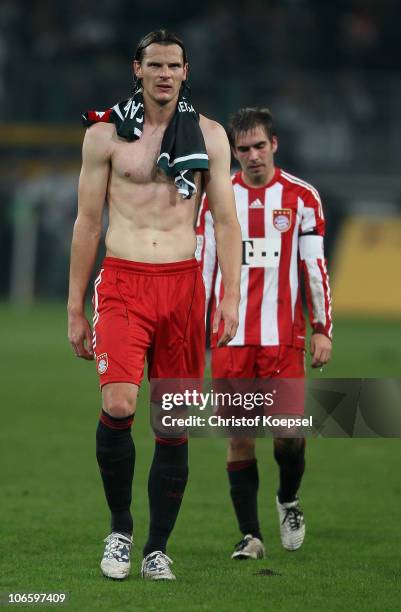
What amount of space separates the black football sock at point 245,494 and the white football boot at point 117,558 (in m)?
1.03

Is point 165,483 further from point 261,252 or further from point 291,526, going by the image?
point 261,252

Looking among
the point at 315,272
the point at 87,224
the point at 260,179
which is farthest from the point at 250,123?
the point at 87,224

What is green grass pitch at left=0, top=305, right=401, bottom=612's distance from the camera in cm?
540

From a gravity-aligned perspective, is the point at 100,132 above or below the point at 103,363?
above

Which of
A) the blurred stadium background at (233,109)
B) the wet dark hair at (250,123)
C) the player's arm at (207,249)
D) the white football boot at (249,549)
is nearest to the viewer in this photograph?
the white football boot at (249,549)

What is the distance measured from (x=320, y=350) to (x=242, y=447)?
2.08 ft

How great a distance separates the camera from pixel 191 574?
585cm

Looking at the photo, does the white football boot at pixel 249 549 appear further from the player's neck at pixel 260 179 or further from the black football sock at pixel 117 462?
the player's neck at pixel 260 179

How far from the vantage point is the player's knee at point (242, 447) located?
22.1 ft

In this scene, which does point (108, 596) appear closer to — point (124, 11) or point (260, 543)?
point (260, 543)

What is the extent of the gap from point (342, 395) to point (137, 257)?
3.36 ft

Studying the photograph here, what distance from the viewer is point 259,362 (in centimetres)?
678

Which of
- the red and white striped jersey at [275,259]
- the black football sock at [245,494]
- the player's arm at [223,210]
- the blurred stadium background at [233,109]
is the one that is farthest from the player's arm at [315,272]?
the blurred stadium background at [233,109]

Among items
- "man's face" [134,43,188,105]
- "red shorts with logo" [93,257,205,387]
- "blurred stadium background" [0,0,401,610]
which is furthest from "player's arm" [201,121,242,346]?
"blurred stadium background" [0,0,401,610]
